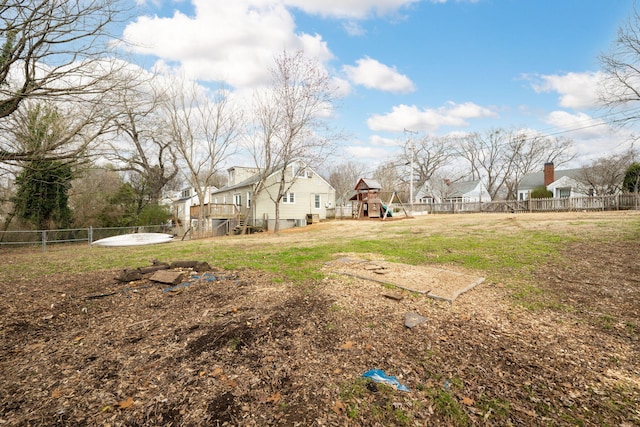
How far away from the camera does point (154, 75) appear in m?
5.89

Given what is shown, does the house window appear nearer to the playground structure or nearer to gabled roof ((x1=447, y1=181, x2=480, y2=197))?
the playground structure

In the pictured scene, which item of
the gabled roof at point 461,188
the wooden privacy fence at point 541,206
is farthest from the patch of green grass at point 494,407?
the gabled roof at point 461,188

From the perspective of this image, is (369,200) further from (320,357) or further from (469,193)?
(469,193)

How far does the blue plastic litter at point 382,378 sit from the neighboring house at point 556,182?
39.5 m

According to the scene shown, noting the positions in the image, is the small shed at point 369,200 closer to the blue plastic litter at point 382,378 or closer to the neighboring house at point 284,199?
the neighboring house at point 284,199

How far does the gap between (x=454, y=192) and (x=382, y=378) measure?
48250 mm

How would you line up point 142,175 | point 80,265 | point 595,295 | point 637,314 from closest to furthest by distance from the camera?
1. point 637,314
2. point 595,295
3. point 80,265
4. point 142,175

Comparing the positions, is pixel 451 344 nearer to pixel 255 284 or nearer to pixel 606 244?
pixel 255 284

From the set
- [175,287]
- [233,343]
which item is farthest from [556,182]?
[233,343]

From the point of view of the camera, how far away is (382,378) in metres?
2.71

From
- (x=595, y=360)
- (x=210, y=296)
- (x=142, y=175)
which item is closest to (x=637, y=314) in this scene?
(x=595, y=360)

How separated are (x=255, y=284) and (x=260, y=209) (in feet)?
65.8

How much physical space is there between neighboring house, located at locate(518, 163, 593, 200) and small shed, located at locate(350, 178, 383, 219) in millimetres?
21060

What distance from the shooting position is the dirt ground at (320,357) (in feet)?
7.63
